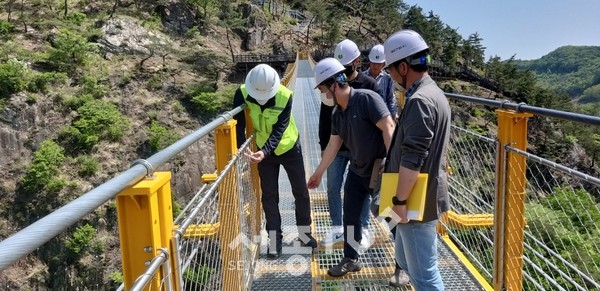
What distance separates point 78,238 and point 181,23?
23227mm

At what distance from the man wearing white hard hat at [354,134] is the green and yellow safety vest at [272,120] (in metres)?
0.34

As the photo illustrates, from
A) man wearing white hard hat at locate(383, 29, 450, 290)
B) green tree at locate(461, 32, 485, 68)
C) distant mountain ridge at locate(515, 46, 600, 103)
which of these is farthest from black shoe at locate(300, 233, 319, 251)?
distant mountain ridge at locate(515, 46, 600, 103)

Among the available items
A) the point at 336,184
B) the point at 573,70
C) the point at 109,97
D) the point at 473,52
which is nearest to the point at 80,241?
the point at 109,97

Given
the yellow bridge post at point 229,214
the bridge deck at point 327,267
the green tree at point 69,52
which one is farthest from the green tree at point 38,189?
the yellow bridge post at point 229,214

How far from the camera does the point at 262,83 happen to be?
2.72 m

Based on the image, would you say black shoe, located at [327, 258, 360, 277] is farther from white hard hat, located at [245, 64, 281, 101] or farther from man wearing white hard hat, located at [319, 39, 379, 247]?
white hard hat, located at [245, 64, 281, 101]

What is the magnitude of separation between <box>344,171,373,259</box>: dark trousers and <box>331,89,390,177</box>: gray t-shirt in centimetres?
10

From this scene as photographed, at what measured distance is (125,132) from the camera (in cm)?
2569

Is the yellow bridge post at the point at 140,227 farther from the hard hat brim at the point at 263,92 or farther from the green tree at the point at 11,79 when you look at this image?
the green tree at the point at 11,79

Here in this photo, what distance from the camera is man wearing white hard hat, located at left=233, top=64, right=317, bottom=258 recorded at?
2752 millimetres

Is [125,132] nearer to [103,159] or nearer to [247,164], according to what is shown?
[103,159]

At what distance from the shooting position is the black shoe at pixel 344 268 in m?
2.69

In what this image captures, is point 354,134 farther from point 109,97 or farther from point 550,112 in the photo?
point 109,97

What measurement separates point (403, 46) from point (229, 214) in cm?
120
